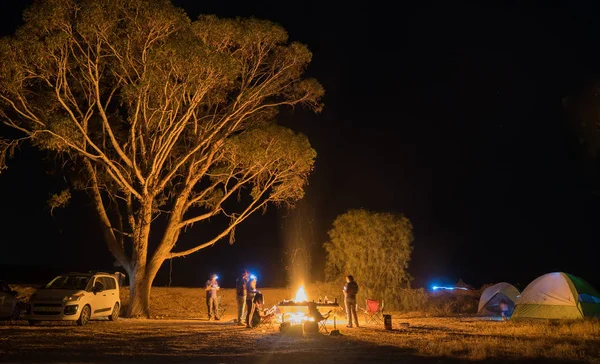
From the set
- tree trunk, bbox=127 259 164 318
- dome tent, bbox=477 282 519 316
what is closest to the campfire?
tree trunk, bbox=127 259 164 318

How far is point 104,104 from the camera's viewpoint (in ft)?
81.1

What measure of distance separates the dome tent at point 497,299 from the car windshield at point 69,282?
52.7 ft

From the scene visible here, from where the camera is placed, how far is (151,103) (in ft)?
75.8

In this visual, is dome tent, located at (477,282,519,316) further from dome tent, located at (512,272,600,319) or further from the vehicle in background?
the vehicle in background

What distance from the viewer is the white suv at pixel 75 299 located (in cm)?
1770

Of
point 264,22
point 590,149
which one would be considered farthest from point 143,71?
point 590,149

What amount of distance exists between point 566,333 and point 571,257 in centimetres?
4714

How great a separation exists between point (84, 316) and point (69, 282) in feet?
5.23

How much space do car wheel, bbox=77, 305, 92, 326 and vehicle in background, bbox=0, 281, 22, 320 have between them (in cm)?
291

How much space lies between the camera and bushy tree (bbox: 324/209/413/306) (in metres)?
29.4

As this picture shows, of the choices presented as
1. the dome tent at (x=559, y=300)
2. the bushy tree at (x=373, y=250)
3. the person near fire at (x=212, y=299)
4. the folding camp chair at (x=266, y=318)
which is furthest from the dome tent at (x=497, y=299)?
the person near fire at (x=212, y=299)

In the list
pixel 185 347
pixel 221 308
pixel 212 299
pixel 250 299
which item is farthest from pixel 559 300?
pixel 185 347

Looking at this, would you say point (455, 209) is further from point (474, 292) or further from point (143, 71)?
point (143, 71)

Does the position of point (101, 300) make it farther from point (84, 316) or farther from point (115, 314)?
point (115, 314)
